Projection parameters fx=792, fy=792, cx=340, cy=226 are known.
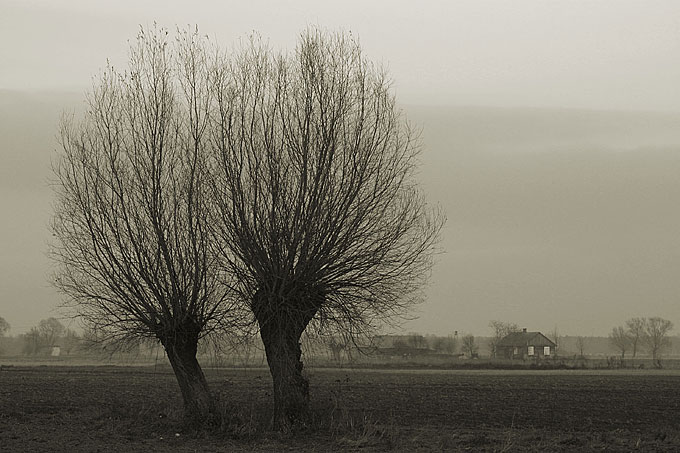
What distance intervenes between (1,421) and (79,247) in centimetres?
624

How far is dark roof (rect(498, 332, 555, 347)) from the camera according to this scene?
13262 centimetres

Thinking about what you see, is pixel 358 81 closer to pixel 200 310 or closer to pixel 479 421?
pixel 200 310

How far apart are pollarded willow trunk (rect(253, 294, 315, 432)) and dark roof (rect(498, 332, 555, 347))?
11462 centimetres

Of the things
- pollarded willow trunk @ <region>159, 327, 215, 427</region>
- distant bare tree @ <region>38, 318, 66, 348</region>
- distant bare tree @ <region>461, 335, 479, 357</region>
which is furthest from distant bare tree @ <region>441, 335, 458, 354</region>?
pollarded willow trunk @ <region>159, 327, 215, 427</region>

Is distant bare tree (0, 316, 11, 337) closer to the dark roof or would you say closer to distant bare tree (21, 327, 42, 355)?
distant bare tree (21, 327, 42, 355)

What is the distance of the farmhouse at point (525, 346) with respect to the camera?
130500 mm

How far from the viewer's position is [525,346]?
13162 centimetres

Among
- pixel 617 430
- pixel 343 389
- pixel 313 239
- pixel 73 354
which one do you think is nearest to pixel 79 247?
pixel 313 239

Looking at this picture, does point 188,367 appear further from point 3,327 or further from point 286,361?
point 3,327

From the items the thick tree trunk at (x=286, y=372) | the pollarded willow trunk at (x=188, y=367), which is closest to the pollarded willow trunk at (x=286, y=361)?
the thick tree trunk at (x=286, y=372)

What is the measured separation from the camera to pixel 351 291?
22.7 m

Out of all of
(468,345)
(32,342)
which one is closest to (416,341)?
(468,345)

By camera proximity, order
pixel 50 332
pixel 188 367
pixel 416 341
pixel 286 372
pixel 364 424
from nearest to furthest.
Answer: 1. pixel 364 424
2. pixel 286 372
3. pixel 188 367
4. pixel 416 341
5. pixel 50 332

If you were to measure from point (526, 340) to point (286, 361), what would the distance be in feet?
381
